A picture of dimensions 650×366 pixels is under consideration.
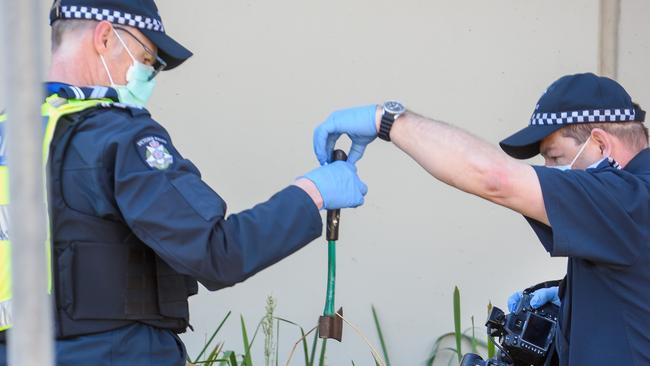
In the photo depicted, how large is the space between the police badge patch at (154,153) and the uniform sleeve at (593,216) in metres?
0.91

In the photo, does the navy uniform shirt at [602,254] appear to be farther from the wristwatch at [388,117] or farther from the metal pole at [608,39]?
the metal pole at [608,39]

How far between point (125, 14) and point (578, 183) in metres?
1.19

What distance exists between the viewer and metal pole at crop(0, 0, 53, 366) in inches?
59.5

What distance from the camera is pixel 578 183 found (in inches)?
108

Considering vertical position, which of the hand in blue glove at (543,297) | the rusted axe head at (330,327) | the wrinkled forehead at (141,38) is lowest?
the hand in blue glove at (543,297)

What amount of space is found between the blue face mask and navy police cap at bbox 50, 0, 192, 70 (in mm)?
53

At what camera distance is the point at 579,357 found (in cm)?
298

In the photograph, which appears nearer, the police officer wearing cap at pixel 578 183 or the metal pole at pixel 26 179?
the metal pole at pixel 26 179

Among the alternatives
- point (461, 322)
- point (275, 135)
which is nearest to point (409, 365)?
point (461, 322)

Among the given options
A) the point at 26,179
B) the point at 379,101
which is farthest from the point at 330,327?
the point at 379,101

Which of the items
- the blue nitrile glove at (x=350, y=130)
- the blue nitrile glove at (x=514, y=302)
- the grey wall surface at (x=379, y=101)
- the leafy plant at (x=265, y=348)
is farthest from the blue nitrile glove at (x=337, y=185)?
the grey wall surface at (x=379, y=101)

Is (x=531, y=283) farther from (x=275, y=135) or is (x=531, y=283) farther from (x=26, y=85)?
(x=26, y=85)

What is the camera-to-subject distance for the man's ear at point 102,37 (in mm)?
2775

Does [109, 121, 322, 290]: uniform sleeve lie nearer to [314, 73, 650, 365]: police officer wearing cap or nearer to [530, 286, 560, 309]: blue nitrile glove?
[314, 73, 650, 365]: police officer wearing cap
